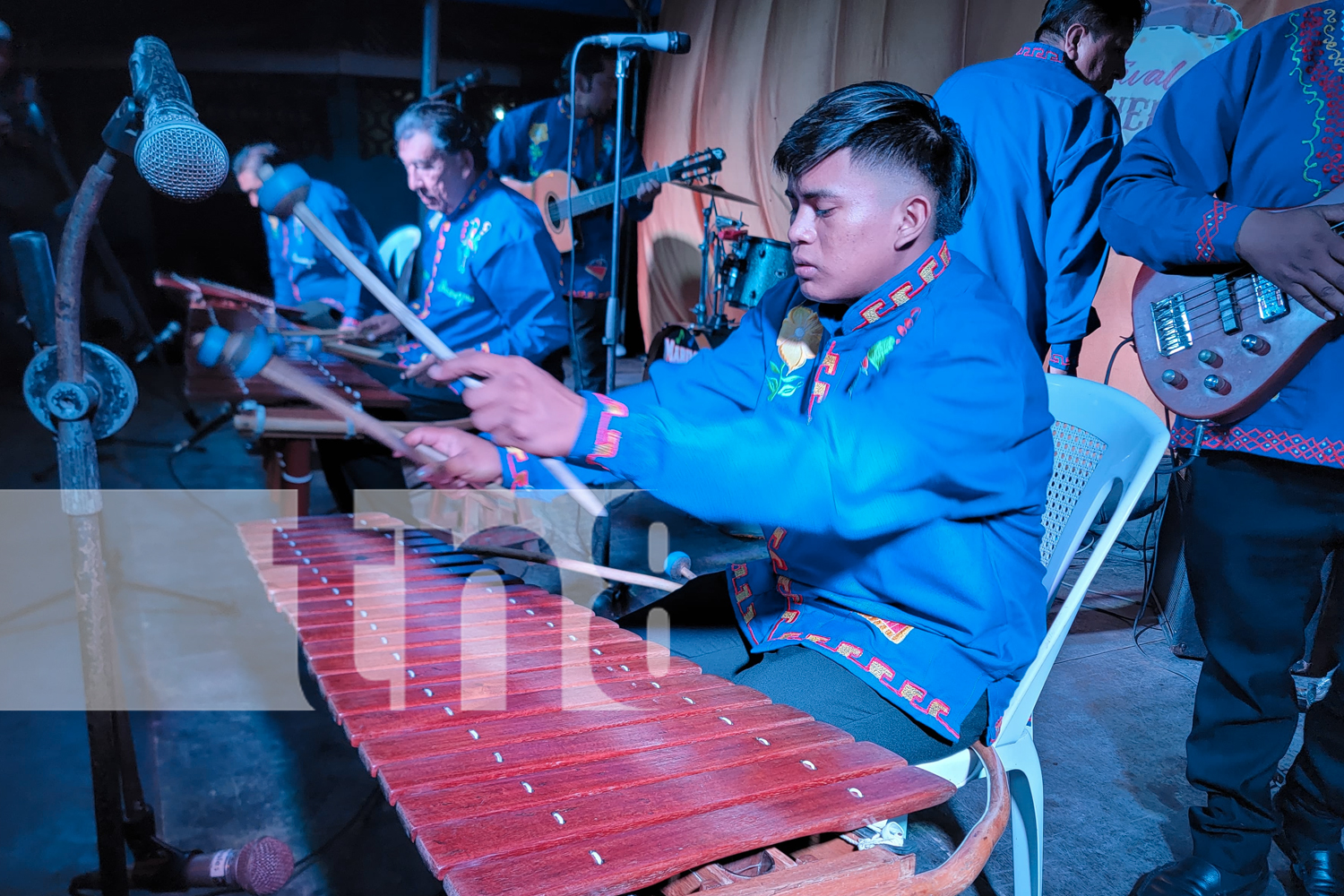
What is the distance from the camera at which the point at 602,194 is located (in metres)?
4.50

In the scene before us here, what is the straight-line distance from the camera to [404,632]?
3.98ft

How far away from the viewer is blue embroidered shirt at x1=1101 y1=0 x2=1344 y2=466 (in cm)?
138

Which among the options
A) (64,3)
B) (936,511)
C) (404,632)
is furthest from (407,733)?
(64,3)

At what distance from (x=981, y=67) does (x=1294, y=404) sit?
4.36 feet

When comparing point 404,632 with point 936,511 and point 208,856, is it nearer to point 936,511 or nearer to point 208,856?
point 208,856

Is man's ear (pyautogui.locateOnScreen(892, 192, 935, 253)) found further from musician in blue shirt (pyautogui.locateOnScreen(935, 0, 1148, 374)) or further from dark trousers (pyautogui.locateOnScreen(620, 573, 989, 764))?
musician in blue shirt (pyautogui.locateOnScreen(935, 0, 1148, 374))

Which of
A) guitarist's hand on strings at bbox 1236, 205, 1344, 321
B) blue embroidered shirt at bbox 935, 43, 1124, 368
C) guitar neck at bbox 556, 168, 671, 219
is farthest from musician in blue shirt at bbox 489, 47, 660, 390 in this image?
guitarist's hand on strings at bbox 1236, 205, 1344, 321

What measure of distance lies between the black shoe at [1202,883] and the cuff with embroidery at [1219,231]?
109 cm

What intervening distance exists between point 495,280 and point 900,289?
232cm

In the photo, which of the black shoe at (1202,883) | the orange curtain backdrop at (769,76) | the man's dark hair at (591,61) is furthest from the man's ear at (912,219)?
the man's dark hair at (591,61)

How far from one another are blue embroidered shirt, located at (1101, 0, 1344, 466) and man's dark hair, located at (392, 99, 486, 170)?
239 centimetres

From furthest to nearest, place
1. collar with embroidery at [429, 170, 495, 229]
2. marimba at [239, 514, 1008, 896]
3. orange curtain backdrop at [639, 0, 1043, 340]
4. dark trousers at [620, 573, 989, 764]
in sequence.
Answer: orange curtain backdrop at [639, 0, 1043, 340]
collar with embroidery at [429, 170, 495, 229]
dark trousers at [620, 573, 989, 764]
marimba at [239, 514, 1008, 896]

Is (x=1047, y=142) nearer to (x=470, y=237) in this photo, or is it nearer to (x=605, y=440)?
(x=605, y=440)

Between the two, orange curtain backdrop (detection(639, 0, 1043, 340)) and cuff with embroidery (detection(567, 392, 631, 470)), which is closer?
cuff with embroidery (detection(567, 392, 631, 470))
